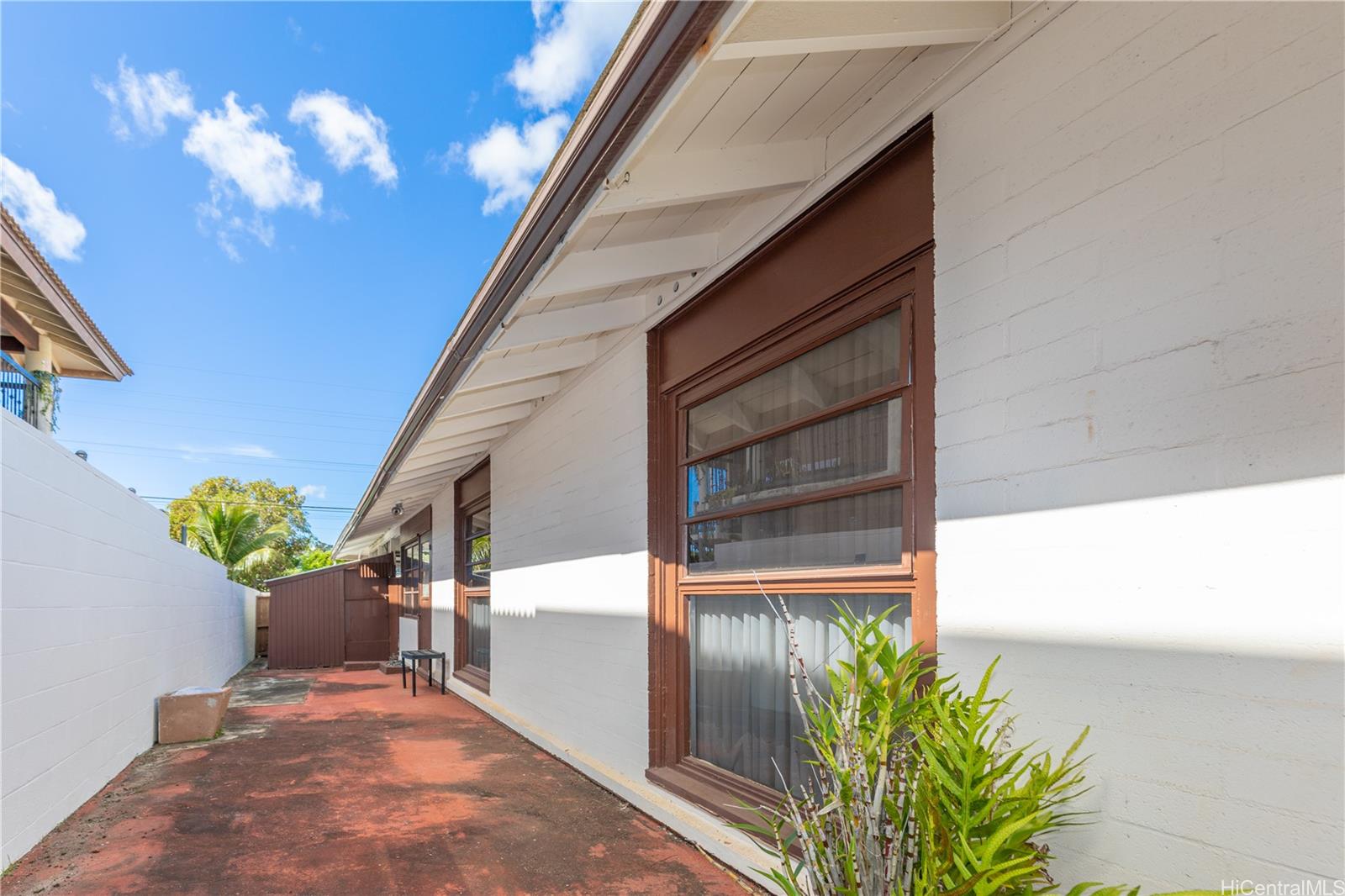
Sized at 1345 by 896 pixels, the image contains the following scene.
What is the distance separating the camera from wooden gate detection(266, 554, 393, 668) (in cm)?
1566

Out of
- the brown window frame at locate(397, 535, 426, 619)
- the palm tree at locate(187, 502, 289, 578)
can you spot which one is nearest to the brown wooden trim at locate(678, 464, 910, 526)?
the brown window frame at locate(397, 535, 426, 619)

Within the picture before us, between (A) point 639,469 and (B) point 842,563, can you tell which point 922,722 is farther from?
(A) point 639,469

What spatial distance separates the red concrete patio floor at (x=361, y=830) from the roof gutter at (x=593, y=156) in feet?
8.25

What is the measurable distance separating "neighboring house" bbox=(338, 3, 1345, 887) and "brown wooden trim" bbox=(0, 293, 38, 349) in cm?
736

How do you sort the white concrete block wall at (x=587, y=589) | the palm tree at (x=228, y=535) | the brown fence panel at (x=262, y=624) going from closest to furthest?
the white concrete block wall at (x=587, y=589) < the brown fence panel at (x=262, y=624) < the palm tree at (x=228, y=535)

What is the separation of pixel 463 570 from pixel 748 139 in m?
8.33

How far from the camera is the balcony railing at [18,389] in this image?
8.21 meters

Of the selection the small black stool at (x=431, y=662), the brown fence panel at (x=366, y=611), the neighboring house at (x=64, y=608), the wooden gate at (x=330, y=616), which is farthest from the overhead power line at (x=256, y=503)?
the neighboring house at (x=64, y=608)

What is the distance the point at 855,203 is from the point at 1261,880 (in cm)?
236

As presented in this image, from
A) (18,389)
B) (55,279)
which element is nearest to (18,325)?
(18,389)

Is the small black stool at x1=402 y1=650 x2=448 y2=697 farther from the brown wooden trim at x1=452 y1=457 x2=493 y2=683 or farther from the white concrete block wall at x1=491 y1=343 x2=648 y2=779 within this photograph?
the white concrete block wall at x1=491 y1=343 x2=648 y2=779

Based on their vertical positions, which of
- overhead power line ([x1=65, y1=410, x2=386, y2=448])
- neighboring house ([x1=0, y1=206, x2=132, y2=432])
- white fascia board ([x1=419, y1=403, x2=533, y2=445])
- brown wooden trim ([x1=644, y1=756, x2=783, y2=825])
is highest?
overhead power line ([x1=65, y1=410, x2=386, y2=448])

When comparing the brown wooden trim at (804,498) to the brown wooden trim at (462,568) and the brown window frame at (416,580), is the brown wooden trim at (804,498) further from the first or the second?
the brown window frame at (416,580)

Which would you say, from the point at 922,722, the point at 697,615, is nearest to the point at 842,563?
the point at 922,722
